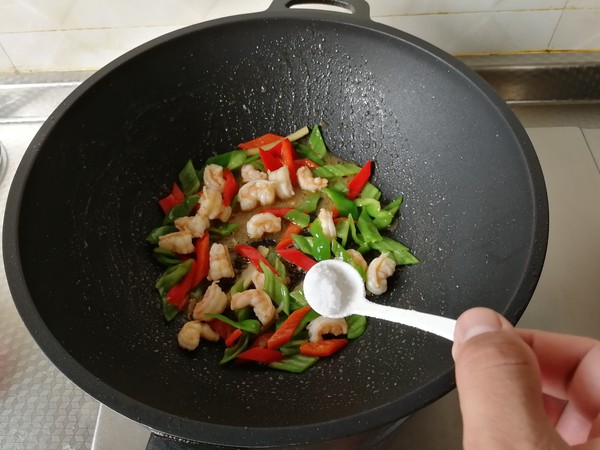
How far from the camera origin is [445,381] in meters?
0.57

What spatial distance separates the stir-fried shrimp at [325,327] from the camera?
0.84 m

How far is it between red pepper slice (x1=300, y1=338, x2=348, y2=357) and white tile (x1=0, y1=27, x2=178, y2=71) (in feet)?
2.34

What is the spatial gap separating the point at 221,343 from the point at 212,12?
656mm

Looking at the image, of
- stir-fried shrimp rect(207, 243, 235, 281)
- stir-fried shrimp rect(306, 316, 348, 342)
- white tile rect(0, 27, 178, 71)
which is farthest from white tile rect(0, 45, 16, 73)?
stir-fried shrimp rect(306, 316, 348, 342)

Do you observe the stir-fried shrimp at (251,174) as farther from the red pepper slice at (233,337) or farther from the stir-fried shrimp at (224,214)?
the red pepper slice at (233,337)

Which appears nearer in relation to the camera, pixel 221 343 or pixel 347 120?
pixel 221 343

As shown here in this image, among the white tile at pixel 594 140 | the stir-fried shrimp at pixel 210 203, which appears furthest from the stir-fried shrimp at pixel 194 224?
the white tile at pixel 594 140

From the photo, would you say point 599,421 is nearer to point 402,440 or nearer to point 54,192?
point 402,440

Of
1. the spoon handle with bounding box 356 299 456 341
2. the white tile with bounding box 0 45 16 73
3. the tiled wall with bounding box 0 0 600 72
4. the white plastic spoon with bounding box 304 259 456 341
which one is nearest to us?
the spoon handle with bounding box 356 299 456 341

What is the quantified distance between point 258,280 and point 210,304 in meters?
0.09

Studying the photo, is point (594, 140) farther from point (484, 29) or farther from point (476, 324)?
point (476, 324)

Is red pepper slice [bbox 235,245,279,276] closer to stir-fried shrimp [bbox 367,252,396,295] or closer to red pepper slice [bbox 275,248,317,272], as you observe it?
Answer: red pepper slice [bbox 275,248,317,272]

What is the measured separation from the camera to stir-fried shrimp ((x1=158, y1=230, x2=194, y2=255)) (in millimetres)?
932

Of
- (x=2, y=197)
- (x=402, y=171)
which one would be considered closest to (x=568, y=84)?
(x=402, y=171)
